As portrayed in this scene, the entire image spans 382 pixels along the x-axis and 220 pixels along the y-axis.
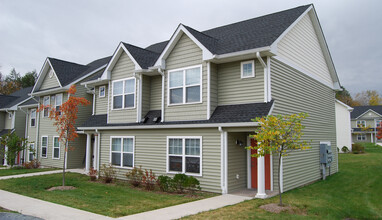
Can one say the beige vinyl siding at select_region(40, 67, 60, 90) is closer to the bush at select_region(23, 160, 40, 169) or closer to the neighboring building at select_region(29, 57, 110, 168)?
the neighboring building at select_region(29, 57, 110, 168)

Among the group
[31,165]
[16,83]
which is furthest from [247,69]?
[16,83]

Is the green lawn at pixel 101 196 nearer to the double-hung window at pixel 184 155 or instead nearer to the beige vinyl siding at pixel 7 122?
the double-hung window at pixel 184 155

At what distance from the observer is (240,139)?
1189cm

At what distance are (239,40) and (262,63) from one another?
2.03 metres

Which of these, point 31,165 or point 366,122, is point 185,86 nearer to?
point 31,165

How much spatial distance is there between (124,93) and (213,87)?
557cm

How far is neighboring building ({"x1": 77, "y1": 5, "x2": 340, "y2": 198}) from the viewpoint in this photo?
11.1 m

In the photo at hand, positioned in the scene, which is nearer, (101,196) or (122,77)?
(101,196)

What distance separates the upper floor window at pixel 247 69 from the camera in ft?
37.5

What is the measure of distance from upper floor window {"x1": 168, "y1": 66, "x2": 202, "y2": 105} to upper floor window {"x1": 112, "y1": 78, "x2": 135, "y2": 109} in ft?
9.13

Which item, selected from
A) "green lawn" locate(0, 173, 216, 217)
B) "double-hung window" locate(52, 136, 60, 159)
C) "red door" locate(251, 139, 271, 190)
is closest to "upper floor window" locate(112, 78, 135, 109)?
"green lawn" locate(0, 173, 216, 217)

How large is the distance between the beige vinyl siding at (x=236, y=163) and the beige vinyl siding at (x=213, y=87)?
4.82 feet

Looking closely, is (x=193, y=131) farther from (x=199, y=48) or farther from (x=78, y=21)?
(x=78, y=21)

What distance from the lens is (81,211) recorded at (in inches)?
327
